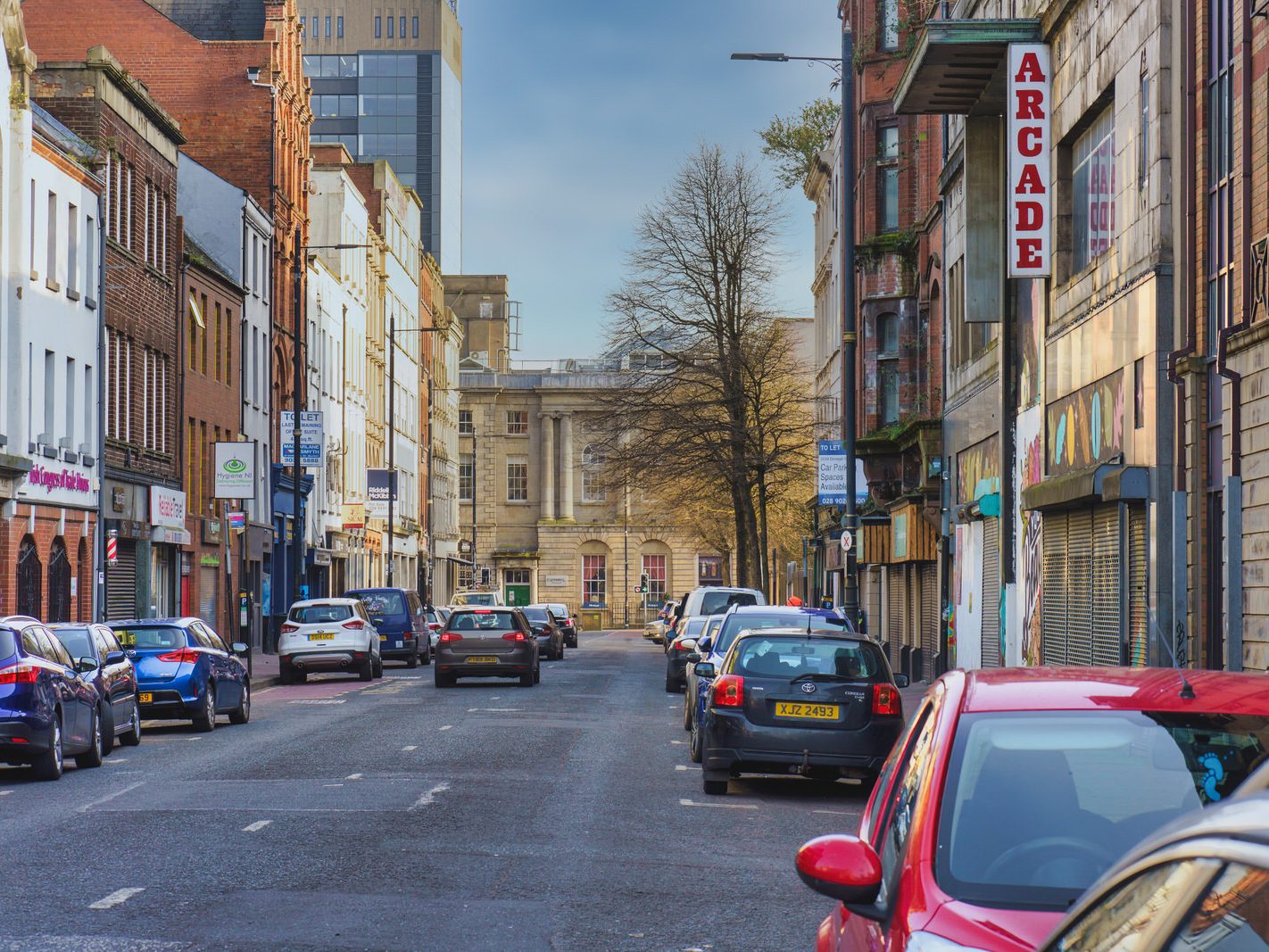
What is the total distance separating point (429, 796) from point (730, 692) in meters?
2.66

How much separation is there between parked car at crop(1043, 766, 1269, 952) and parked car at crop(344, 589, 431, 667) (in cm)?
4699

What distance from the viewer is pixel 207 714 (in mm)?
25859

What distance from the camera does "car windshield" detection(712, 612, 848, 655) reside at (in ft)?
78.5

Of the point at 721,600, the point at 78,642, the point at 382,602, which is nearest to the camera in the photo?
the point at 78,642

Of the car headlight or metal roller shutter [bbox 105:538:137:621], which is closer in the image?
the car headlight

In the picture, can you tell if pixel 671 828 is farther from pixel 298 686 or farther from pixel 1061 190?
pixel 298 686

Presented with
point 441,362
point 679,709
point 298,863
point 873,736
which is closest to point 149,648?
point 679,709

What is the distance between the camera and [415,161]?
151000mm

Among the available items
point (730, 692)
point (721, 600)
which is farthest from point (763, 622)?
point (721, 600)

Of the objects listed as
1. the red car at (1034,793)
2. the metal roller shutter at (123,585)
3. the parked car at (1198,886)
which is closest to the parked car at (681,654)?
the metal roller shutter at (123,585)

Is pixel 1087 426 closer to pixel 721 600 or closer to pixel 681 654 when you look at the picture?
pixel 681 654

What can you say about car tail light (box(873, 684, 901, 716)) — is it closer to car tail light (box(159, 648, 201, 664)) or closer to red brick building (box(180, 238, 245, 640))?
car tail light (box(159, 648, 201, 664))

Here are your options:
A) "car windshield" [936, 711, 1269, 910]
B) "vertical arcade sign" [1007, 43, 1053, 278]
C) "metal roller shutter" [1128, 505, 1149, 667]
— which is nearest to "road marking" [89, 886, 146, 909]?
"car windshield" [936, 711, 1269, 910]

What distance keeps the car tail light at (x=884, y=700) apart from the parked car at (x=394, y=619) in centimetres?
3279
